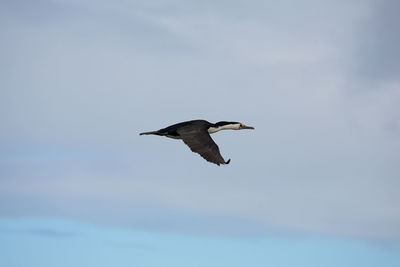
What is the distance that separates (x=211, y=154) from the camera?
2702 cm

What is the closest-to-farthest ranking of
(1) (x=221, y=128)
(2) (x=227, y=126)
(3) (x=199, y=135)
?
(3) (x=199, y=135)
(1) (x=221, y=128)
(2) (x=227, y=126)

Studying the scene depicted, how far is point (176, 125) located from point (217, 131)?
2.88 meters

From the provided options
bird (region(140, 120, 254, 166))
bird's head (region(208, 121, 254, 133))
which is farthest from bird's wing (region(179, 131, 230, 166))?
bird's head (region(208, 121, 254, 133))

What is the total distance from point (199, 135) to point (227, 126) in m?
4.50

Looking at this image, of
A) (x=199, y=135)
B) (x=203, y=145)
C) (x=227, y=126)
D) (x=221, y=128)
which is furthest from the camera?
(x=227, y=126)

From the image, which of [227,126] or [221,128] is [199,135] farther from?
[227,126]

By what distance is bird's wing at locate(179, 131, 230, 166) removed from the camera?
1053 inches

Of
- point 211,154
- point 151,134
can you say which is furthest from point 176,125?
point 211,154

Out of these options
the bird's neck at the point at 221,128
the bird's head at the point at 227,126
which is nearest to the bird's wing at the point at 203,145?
the bird's neck at the point at 221,128

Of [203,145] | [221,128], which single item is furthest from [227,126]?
[203,145]

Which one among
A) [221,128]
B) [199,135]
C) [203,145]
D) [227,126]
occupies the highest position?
[227,126]

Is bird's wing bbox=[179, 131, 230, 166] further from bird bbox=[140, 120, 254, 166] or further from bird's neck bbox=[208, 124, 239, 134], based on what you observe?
bird's neck bbox=[208, 124, 239, 134]

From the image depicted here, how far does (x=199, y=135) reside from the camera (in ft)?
94.0

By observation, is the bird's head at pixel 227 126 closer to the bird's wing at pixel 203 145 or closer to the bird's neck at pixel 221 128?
the bird's neck at pixel 221 128
